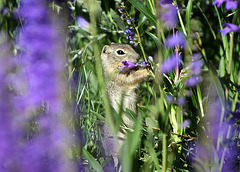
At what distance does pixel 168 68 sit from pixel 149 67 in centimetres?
19

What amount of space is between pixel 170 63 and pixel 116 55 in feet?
6.12

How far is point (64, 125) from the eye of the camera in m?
1.12

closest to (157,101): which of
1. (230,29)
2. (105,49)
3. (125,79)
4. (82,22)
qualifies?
(230,29)

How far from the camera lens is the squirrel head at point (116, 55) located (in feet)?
12.3

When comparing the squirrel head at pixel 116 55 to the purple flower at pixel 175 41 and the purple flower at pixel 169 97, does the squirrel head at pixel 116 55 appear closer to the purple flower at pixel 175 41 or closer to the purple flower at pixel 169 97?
the purple flower at pixel 175 41

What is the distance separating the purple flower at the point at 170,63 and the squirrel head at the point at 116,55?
4.51 feet

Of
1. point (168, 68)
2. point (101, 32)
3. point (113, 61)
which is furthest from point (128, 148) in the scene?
point (113, 61)

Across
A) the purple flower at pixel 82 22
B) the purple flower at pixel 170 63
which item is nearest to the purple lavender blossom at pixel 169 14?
the purple flower at pixel 170 63

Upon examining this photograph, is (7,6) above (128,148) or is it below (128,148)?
above

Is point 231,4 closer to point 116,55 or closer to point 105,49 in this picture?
point 116,55

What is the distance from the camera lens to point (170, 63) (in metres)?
2.20

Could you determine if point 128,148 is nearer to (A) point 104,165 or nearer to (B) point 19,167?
(B) point 19,167

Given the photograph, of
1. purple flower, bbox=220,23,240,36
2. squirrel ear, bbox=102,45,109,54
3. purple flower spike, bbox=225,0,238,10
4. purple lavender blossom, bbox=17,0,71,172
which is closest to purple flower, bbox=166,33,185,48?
purple flower, bbox=220,23,240,36

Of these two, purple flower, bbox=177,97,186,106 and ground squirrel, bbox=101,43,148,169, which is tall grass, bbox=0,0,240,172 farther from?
ground squirrel, bbox=101,43,148,169
